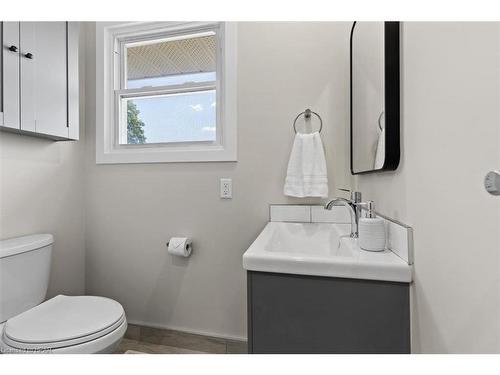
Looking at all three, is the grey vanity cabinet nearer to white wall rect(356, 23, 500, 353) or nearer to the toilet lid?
white wall rect(356, 23, 500, 353)

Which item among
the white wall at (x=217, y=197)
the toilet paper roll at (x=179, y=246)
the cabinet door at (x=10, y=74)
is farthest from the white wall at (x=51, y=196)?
the toilet paper roll at (x=179, y=246)

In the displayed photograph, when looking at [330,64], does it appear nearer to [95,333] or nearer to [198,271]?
[198,271]

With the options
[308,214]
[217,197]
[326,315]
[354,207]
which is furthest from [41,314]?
[354,207]

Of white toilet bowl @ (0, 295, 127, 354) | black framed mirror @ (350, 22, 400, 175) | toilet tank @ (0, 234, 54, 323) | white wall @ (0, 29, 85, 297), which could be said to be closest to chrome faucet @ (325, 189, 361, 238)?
black framed mirror @ (350, 22, 400, 175)

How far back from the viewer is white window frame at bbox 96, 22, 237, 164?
4.92 feet

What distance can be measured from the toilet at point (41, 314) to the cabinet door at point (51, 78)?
0.59 metres

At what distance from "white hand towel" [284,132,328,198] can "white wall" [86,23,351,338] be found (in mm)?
77

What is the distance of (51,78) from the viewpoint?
135 cm

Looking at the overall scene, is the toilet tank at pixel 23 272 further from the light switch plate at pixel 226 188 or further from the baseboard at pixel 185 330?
the light switch plate at pixel 226 188

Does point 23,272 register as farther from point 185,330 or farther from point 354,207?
point 354,207

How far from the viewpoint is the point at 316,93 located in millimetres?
1423

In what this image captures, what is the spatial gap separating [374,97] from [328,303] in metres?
0.73

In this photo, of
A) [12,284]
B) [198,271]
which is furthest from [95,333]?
[198,271]

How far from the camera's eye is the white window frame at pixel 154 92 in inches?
59.1
